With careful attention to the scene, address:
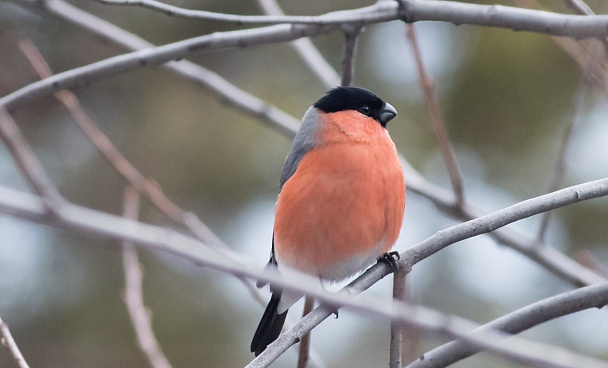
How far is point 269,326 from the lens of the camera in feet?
11.4

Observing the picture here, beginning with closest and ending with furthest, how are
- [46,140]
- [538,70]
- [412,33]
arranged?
[412,33]
[538,70]
[46,140]

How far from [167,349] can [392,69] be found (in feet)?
9.23

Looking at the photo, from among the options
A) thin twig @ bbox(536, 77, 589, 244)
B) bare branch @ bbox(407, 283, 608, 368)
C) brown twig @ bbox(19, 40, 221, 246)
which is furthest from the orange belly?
bare branch @ bbox(407, 283, 608, 368)

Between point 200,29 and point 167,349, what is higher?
point 200,29

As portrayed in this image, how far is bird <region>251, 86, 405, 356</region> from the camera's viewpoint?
3109 millimetres

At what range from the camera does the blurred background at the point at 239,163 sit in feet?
19.3

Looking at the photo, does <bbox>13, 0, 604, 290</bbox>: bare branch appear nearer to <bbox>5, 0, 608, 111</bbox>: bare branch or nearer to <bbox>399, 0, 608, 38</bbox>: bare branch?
<bbox>5, 0, 608, 111</bbox>: bare branch

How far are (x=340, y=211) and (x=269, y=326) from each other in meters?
0.71

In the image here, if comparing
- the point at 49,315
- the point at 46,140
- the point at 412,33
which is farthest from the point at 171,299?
the point at 412,33

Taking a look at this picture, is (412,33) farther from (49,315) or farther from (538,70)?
(49,315)

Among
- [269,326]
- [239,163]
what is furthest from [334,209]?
[239,163]

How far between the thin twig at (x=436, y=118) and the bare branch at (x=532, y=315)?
100 cm

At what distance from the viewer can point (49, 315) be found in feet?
20.3

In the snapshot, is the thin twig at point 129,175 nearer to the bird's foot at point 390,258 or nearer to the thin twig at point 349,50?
the bird's foot at point 390,258
